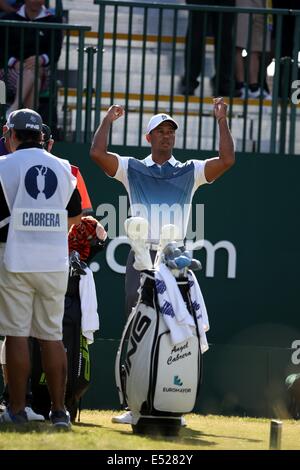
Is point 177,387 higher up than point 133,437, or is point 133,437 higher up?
point 177,387

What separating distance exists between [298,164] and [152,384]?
13.9ft

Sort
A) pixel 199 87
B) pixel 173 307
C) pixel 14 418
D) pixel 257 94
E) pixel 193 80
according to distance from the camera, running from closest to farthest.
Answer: pixel 14 418
pixel 173 307
pixel 193 80
pixel 257 94
pixel 199 87

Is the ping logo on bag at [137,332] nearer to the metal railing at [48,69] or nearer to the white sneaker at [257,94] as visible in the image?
the metal railing at [48,69]

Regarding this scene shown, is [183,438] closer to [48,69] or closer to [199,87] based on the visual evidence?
[48,69]

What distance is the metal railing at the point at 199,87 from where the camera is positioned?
11.4 m

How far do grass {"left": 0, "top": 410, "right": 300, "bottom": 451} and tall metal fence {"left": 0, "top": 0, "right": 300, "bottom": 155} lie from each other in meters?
3.04

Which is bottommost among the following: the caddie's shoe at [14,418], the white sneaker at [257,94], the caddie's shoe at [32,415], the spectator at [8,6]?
the caddie's shoe at [32,415]

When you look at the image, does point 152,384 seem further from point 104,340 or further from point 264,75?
point 264,75

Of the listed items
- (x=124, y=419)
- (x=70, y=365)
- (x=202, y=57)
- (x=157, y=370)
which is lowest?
(x=124, y=419)

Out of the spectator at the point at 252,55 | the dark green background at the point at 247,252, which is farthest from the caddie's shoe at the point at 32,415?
the spectator at the point at 252,55

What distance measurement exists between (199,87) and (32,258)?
534cm

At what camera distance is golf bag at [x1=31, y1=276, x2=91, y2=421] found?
27.8 ft

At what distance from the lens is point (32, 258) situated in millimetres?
7578

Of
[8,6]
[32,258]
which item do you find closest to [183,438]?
[32,258]
